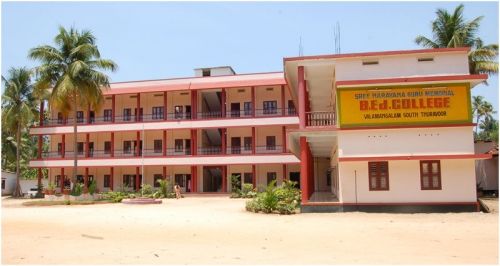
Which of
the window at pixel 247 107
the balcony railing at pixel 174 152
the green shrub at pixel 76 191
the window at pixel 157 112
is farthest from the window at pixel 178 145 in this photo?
the green shrub at pixel 76 191

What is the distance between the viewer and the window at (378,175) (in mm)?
18812

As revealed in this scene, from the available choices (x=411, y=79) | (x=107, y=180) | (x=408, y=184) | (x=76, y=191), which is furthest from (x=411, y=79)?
(x=107, y=180)

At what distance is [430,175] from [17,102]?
121 feet

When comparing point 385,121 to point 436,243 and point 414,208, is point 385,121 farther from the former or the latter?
point 436,243

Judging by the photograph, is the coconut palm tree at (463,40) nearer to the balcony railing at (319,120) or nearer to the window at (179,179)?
the balcony railing at (319,120)

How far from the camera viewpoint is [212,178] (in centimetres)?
4447

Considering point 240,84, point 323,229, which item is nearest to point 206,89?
point 240,84

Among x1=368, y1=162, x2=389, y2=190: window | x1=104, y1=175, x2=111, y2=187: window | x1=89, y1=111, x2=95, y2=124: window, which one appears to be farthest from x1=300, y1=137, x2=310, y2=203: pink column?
x1=89, y1=111, x2=95, y2=124: window

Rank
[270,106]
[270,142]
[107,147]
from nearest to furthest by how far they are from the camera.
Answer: [270,142], [270,106], [107,147]

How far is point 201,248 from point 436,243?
557cm

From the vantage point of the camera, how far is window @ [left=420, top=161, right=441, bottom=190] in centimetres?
1852

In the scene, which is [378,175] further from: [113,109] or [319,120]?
[113,109]

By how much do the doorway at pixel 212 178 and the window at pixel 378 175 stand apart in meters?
24.3

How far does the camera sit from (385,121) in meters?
18.8
